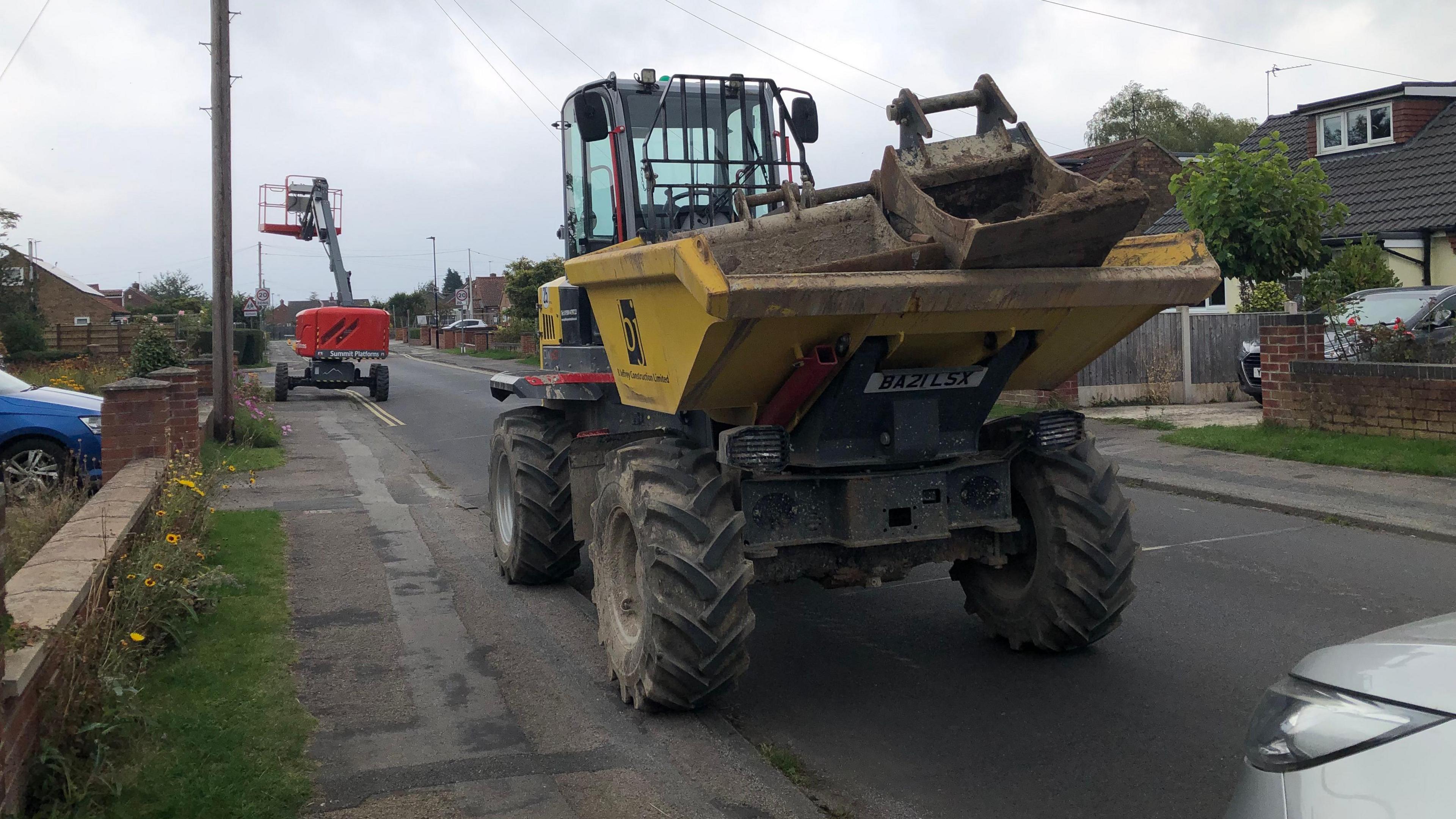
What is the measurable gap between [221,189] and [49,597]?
13168mm

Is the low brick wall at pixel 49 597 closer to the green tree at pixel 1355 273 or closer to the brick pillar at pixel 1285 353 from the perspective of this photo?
the brick pillar at pixel 1285 353

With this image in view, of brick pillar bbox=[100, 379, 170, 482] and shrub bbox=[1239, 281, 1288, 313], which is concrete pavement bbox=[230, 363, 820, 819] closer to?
brick pillar bbox=[100, 379, 170, 482]

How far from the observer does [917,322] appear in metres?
4.53

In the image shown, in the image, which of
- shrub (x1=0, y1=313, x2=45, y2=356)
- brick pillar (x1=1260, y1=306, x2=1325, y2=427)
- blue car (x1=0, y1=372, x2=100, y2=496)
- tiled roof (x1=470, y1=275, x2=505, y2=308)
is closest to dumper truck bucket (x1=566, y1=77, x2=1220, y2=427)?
blue car (x1=0, y1=372, x2=100, y2=496)

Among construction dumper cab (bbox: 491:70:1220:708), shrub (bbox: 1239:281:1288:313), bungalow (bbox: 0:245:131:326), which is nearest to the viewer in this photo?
construction dumper cab (bbox: 491:70:1220:708)

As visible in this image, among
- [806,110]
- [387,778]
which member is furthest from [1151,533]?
[387,778]

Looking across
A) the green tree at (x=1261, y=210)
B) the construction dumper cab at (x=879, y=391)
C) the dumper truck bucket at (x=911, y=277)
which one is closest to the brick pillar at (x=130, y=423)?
the construction dumper cab at (x=879, y=391)

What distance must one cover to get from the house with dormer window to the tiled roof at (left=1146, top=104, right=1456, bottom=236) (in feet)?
0.06

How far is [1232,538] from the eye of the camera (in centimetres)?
877

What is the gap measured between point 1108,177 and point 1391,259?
21.0 metres

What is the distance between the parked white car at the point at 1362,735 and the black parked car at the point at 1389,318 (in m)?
12.1

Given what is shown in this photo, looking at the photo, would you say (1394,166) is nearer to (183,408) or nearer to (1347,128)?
(1347,128)

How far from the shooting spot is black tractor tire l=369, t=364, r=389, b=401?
2559 centimetres

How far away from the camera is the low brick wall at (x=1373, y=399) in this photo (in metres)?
Answer: 11.6
